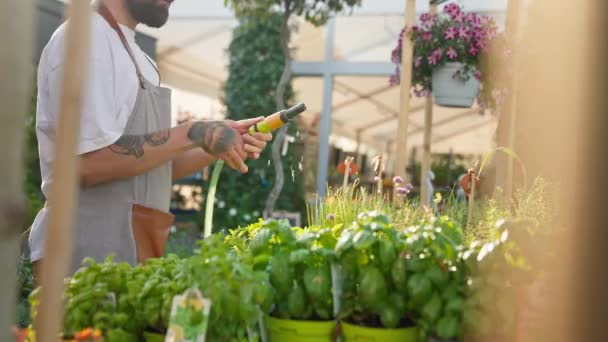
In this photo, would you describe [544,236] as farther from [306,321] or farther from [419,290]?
[306,321]

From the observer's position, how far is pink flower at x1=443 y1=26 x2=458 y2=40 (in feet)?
10.9

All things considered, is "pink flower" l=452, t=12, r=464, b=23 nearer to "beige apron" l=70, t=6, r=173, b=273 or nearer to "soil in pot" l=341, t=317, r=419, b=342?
"beige apron" l=70, t=6, r=173, b=273

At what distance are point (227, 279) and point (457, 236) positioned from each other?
1.30 feet

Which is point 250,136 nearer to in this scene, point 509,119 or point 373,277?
point 373,277

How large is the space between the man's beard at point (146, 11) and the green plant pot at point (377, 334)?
112 cm

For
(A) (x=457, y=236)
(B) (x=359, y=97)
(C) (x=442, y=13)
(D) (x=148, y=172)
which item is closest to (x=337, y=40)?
(B) (x=359, y=97)

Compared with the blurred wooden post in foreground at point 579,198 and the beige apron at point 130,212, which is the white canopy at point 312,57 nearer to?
the beige apron at point 130,212

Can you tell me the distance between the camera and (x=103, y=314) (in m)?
1.07

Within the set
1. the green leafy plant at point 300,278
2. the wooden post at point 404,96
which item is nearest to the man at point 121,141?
the green leafy plant at point 300,278

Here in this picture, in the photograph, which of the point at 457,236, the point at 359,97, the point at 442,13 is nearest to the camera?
the point at 457,236

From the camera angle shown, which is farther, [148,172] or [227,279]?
[148,172]

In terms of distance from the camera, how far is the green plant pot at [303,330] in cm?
114

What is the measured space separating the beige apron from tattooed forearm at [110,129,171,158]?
0.09 metres

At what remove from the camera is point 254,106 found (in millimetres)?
8195
